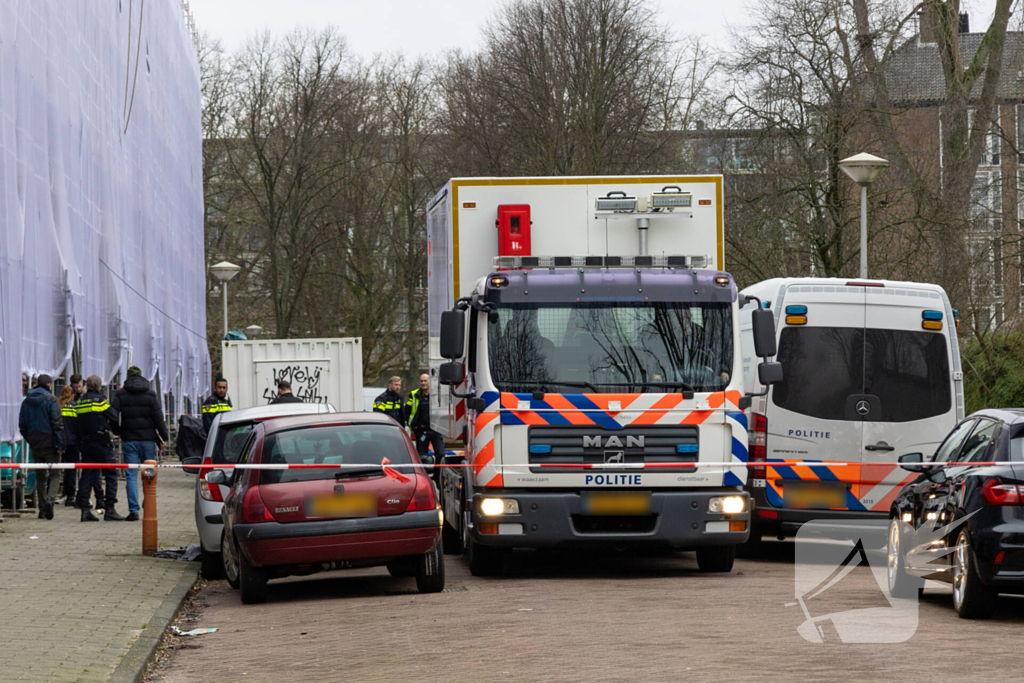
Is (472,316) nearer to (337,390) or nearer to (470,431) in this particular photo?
(470,431)

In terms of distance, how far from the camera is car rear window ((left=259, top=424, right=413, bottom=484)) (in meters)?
11.0

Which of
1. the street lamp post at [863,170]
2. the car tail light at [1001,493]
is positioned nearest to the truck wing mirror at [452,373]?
the car tail light at [1001,493]

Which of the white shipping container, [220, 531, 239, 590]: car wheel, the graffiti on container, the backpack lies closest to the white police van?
[220, 531, 239, 590]: car wheel

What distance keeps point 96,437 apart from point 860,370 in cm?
1005

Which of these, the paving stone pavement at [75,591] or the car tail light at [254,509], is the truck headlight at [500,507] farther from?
the paving stone pavement at [75,591]

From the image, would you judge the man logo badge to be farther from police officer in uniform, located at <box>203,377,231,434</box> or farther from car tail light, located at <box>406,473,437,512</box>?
police officer in uniform, located at <box>203,377,231,434</box>

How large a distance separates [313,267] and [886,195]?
26322 mm

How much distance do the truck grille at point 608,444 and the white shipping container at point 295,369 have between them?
54.4 ft

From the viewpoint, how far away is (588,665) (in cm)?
782

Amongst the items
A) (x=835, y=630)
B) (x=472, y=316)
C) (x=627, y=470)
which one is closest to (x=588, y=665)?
(x=835, y=630)

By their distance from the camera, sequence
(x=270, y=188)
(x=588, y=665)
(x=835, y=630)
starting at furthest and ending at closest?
(x=270, y=188), (x=835, y=630), (x=588, y=665)

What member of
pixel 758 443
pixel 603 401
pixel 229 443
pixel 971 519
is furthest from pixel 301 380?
pixel 971 519

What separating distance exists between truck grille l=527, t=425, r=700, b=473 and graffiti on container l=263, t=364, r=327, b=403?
16749 mm

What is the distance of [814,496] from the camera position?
45.0ft
